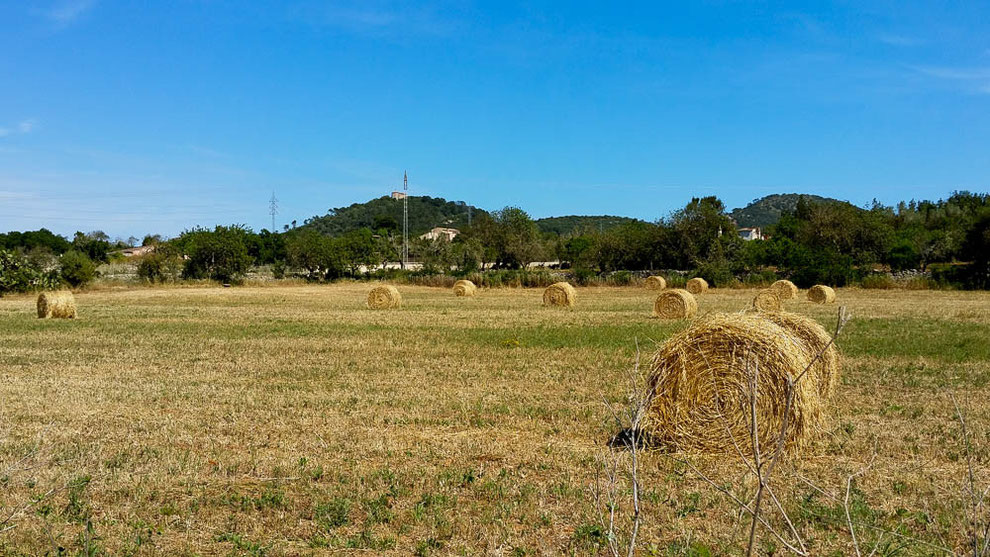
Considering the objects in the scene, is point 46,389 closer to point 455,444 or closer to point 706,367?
point 455,444

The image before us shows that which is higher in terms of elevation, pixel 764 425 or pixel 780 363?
pixel 780 363

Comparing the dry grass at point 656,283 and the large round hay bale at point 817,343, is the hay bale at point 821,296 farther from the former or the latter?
the large round hay bale at point 817,343

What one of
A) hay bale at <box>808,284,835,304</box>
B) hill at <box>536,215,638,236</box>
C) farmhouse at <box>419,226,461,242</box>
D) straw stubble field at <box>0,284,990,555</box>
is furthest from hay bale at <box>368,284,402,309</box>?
hill at <box>536,215,638,236</box>

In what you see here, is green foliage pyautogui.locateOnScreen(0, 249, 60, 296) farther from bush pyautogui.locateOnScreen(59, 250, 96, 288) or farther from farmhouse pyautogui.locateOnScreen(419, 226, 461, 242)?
farmhouse pyautogui.locateOnScreen(419, 226, 461, 242)

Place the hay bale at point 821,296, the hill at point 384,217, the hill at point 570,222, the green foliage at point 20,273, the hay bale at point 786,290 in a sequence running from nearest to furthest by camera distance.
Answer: the green foliage at point 20,273
the hay bale at point 821,296
the hay bale at point 786,290
the hill at point 384,217
the hill at point 570,222

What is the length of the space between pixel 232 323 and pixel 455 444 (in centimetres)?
1807

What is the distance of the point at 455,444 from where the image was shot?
8516 mm

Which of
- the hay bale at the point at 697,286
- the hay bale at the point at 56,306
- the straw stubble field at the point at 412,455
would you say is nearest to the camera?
the straw stubble field at the point at 412,455

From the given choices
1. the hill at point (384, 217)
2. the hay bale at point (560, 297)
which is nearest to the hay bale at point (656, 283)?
the hay bale at point (560, 297)

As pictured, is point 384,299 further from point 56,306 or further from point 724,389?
point 724,389

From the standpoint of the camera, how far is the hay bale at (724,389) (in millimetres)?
7871

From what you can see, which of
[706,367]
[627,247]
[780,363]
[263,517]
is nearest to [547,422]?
[706,367]

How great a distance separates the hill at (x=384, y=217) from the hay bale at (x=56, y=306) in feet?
390

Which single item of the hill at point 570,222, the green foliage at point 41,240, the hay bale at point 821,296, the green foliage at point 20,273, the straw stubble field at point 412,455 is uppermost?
the hill at point 570,222
